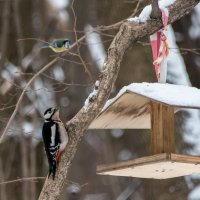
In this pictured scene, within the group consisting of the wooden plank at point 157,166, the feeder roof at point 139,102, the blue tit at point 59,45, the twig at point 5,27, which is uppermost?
the twig at point 5,27

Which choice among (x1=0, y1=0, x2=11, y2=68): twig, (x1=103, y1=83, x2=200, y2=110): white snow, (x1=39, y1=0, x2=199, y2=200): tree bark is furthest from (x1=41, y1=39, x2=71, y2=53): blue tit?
(x1=0, y1=0, x2=11, y2=68): twig

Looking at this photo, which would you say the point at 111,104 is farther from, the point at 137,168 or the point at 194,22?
the point at 194,22

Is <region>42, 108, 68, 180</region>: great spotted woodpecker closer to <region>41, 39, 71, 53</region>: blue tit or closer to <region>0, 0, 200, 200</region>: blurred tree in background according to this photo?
<region>41, 39, 71, 53</region>: blue tit

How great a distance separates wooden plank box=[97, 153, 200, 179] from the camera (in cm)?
370

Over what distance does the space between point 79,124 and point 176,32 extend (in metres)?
4.08

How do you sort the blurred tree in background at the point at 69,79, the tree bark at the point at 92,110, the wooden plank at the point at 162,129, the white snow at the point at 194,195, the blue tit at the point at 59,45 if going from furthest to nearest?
1. the white snow at the point at 194,195
2. the blurred tree in background at the point at 69,79
3. the blue tit at the point at 59,45
4. the wooden plank at the point at 162,129
5. the tree bark at the point at 92,110

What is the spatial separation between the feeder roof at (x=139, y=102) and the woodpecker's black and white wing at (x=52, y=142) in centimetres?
27

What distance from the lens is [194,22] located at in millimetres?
7820

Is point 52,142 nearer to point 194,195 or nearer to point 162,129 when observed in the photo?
point 162,129

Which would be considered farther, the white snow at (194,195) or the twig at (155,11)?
the white snow at (194,195)

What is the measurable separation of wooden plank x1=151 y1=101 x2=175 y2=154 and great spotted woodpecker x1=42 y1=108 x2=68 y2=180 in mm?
567

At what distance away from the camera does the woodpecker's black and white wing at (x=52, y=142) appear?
12.8 feet

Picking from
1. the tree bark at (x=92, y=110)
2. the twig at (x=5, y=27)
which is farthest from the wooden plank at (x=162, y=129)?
the twig at (x=5, y=27)

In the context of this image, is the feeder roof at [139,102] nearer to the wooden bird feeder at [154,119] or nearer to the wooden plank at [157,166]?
the wooden bird feeder at [154,119]
